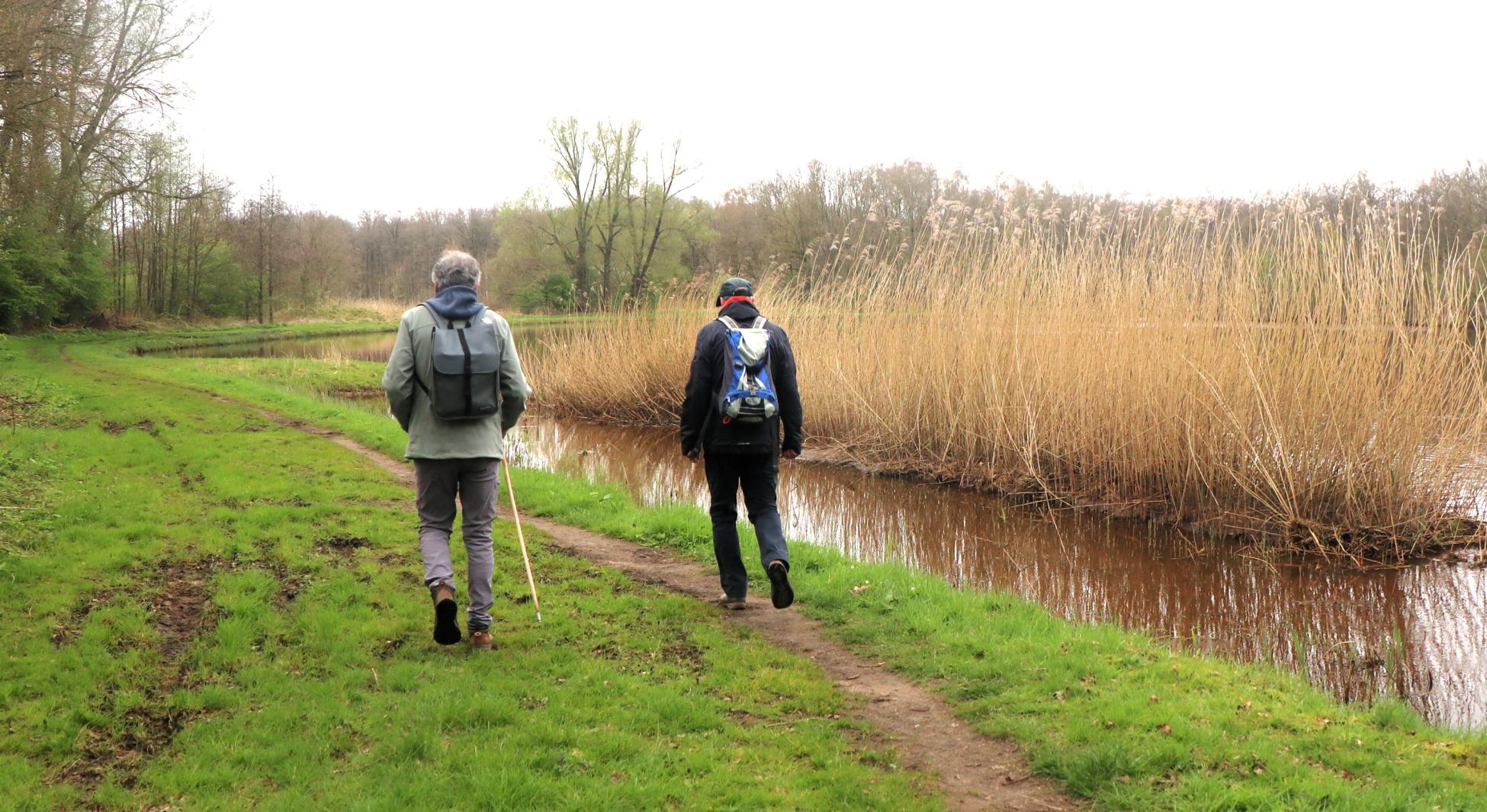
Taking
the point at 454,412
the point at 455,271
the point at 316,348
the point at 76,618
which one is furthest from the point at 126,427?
the point at 316,348

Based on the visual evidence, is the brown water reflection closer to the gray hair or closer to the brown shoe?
the brown shoe

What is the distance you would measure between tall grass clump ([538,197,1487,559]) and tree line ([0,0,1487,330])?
352 millimetres

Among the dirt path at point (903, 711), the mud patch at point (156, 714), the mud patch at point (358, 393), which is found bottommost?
the dirt path at point (903, 711)

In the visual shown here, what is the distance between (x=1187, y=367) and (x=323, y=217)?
2090 inches

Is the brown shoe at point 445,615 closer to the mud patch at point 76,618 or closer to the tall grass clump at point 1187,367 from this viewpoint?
the mud patch at point 76,618

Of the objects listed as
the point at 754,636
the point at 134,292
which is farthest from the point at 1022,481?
the point at 134,292

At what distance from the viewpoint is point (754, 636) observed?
5.52 metres

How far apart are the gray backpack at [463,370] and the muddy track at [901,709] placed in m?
2.02

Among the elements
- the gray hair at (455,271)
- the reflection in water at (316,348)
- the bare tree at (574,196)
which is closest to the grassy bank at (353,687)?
the gray hair at (455,271)

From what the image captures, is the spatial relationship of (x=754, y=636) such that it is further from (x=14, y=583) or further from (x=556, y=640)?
(x=14, y=583)

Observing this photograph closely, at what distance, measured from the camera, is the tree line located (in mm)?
11641

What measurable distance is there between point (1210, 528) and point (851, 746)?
6588mm

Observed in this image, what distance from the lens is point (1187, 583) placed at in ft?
26.0

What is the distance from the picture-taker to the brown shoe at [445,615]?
15.9 feet
